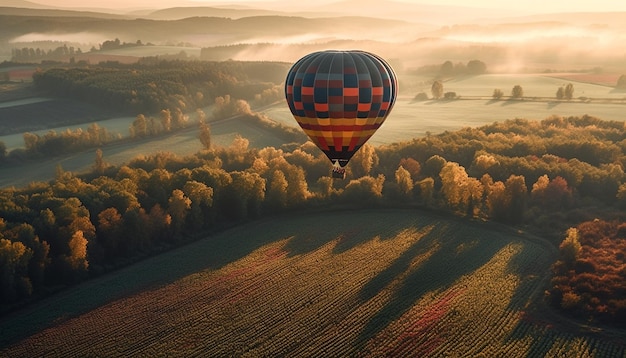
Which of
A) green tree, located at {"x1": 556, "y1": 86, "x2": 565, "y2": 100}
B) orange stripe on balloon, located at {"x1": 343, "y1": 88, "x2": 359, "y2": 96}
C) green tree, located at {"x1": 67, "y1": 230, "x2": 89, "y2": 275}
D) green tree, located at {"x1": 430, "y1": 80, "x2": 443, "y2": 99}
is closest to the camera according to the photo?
orange stripe on balloon, located at {"x1": 343, "y1": 88, "x2": 359, "y2": 96}

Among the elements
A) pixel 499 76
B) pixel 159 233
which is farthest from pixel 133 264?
pixel 499 76

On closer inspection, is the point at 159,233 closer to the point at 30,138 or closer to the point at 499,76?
the point at 30,138

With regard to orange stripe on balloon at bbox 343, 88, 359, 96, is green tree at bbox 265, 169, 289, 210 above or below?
below

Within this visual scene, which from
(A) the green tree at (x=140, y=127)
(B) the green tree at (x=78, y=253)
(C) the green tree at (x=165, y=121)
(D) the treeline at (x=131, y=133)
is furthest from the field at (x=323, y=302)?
(C) the green tree at (x=165, y=121)

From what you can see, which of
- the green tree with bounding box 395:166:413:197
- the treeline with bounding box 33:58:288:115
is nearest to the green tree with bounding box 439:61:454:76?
the treeline with bounding box 33:58:288:115

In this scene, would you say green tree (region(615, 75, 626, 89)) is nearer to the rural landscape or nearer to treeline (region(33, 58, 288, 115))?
the rural landscape

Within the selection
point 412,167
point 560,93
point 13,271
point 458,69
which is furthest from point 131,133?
point 458,69

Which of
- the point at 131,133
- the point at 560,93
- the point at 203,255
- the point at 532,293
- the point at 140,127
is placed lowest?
the point at 532,293

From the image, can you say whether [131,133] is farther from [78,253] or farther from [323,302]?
[323,302]
